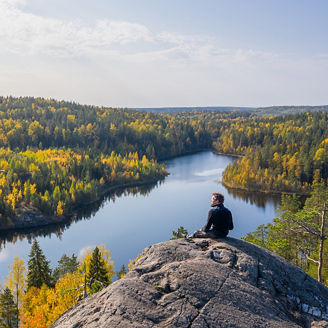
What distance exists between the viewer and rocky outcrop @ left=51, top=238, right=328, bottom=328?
314 inches

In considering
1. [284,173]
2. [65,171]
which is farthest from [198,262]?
[284,173]

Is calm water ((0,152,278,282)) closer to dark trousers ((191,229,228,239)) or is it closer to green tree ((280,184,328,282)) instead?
green tree ((280,184,328,282))

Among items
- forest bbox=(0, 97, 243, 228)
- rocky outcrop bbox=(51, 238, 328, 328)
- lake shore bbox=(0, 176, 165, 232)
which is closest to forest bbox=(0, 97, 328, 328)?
forest bbox=(0, 97, 243, 228)

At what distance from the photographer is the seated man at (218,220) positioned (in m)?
11.5

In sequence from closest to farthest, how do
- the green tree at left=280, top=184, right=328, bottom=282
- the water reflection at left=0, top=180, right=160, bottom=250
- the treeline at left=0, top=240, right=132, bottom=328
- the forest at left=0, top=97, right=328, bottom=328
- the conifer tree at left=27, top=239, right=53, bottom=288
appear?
the green tree at left=280, top=184, right=328, bottom=282
the treeline at left=0, top=240, right=132, bottom=328
the forest at left=0, top=97, right=328, bottom=328
the conifer tree at left=27, top=239, right=53, bottom=288
the water reflection at left=0, top=180, right=160, bottom=250

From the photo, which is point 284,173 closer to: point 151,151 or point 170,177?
point 170,177

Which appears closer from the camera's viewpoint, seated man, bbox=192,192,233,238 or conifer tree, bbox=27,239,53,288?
seated man, bbox=192,192,233,238

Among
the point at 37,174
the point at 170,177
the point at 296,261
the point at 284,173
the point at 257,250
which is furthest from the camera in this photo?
the point at 170,177

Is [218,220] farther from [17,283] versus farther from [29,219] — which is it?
[29,219]

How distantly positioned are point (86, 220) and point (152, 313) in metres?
81.8

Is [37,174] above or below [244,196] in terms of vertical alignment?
above

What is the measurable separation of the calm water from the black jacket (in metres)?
49.7

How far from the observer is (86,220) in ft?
283

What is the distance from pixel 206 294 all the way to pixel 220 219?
3.45 meters
